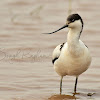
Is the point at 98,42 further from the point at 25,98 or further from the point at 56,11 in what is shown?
the point at 25,98

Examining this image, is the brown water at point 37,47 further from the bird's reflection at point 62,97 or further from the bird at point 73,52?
the bird at point 73,52

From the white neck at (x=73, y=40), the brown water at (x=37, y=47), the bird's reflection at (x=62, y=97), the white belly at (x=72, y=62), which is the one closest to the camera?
the white neck at (x=73, y=40)

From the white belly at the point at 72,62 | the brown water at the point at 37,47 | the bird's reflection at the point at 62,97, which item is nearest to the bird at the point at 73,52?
the white belly at the point at 72,62

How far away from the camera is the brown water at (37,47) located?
8.66 m

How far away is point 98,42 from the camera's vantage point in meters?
11.5

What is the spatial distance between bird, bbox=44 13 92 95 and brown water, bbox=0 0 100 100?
0.60 meters

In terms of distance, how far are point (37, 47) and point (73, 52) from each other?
3.52m

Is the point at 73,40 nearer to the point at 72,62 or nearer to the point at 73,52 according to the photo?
the point at 73,52

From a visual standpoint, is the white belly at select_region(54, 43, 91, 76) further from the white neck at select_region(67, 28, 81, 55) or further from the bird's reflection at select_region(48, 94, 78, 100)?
the bird's reflection at select_region(48, 94, 78, 100)

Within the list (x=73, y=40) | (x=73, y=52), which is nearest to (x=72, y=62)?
(x=73, y=52)

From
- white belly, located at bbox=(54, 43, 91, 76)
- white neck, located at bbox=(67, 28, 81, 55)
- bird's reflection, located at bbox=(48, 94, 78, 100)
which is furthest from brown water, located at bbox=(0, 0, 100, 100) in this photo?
white neck, located at bbox=(67, 28, 81, 55)

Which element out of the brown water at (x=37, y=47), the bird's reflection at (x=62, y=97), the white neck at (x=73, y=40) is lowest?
the bird's reflection at (x=62, y=97)

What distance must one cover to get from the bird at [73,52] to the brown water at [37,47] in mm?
599

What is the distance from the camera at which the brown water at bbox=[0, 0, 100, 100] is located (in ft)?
28.4
